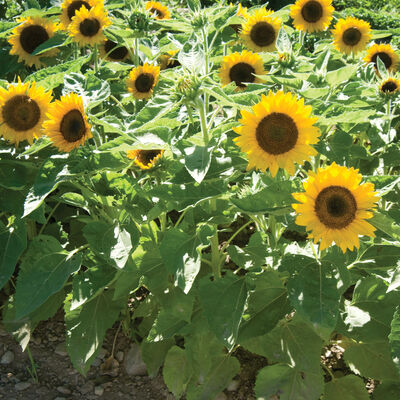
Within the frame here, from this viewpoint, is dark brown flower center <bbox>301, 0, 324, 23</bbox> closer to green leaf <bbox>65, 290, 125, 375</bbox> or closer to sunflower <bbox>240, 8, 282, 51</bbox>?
sunflower <bbox>240, 8, 282, 51</bbox>

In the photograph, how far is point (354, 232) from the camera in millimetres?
1648

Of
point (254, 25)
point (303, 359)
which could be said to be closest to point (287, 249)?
point (303, 359)

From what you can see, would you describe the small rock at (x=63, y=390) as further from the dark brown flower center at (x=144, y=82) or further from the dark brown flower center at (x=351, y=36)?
the dark brown flower center at (x=351, y=36)

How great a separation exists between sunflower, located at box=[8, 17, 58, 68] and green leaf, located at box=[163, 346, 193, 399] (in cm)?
183

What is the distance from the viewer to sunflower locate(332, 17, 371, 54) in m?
3.05

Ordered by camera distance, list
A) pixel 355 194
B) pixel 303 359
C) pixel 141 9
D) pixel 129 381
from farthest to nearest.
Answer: pixel 141 9 → pixel 129 381 → pixel 303 359 → pixel 355 194

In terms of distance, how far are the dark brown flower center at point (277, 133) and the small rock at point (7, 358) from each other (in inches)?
60.1

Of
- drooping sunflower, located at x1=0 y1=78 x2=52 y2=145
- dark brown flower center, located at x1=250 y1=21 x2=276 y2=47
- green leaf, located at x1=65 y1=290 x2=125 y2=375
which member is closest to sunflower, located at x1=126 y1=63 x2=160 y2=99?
drooping sunflower, located at x1=0 y1=78 x2=52 y2=145

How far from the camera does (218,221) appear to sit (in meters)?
1.99

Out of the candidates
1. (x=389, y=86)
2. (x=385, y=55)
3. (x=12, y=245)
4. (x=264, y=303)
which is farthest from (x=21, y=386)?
(x=385, y=55)

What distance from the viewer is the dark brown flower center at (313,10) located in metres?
3.05

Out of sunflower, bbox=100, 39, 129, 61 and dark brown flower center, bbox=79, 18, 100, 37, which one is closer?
dark brown flower center, bbox=79, 18, 100, 37

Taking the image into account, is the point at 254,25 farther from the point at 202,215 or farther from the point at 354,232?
the point at 354,232

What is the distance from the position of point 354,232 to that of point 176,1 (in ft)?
15.6
